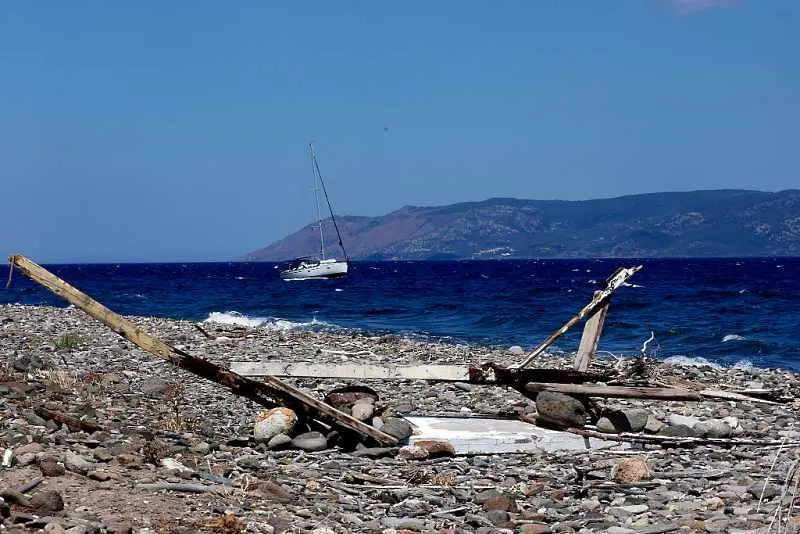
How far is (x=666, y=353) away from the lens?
86.2ft

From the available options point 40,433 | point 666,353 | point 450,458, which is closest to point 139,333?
point 40,433

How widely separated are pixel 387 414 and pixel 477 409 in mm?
2611

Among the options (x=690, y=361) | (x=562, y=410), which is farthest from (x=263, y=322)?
(x=562, y=410)

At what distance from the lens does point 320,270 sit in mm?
88000

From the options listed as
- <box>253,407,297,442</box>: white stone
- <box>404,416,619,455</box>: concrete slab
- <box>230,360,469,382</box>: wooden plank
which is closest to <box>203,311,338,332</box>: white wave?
<box>230,360,469,382</box>: wooden plank

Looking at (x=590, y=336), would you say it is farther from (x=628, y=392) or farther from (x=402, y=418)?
(x=402, y=418)

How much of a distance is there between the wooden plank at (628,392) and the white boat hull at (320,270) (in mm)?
76396

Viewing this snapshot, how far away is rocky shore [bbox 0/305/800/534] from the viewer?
6.80 m

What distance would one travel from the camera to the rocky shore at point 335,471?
22.3 feet

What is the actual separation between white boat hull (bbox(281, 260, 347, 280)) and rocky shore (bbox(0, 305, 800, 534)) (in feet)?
238

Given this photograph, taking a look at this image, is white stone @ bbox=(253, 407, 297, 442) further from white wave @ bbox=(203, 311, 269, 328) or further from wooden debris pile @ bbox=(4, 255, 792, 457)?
white wave @ bbox=(203, 311, 269, 328)

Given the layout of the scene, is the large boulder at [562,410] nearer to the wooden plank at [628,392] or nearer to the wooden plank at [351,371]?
the wooden plank at [628,392]

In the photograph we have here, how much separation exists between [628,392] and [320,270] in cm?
7754

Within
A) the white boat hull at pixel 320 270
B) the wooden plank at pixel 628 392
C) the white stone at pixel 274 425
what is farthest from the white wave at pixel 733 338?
the white boat hull at pixel 320 270
